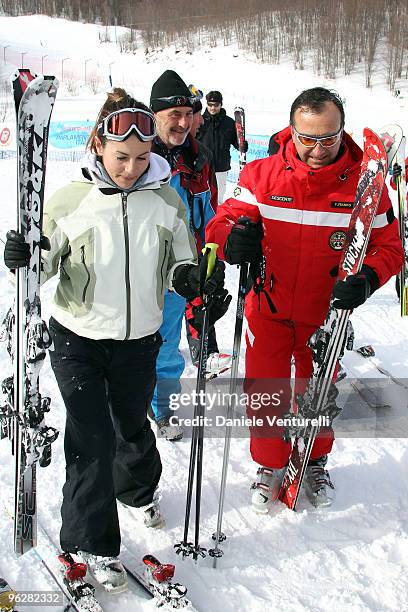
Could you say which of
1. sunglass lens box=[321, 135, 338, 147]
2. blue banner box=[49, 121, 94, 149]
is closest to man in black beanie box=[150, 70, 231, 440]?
sunglass lens box=[321, 135, 338, 147]

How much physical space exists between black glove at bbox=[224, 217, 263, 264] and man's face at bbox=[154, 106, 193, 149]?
3.44ft

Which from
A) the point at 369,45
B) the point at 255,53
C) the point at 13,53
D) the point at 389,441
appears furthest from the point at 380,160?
the point at 13,53

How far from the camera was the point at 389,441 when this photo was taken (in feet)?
12.4

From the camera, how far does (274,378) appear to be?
309cm

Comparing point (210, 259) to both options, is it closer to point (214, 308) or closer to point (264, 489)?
point (214, 308)

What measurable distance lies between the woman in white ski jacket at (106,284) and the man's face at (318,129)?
2.04 ft

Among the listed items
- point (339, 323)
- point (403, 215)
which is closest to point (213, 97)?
point (403, 215)

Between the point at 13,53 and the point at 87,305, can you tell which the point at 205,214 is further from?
the point at 13,53

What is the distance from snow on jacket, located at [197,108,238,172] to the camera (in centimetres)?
796

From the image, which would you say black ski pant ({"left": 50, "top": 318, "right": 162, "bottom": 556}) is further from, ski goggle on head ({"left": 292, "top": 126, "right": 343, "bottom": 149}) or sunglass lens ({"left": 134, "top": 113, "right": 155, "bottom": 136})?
ski goggle on head ({"left": 292, "top": 126, "right": 343, "bottom": 149})

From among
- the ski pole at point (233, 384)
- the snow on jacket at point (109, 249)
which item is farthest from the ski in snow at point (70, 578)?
the snow on jacket at point (109, 249)

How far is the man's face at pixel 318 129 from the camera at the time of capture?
255cm

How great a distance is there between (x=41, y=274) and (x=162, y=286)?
1.64ft

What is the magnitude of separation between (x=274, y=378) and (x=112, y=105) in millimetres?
1571
